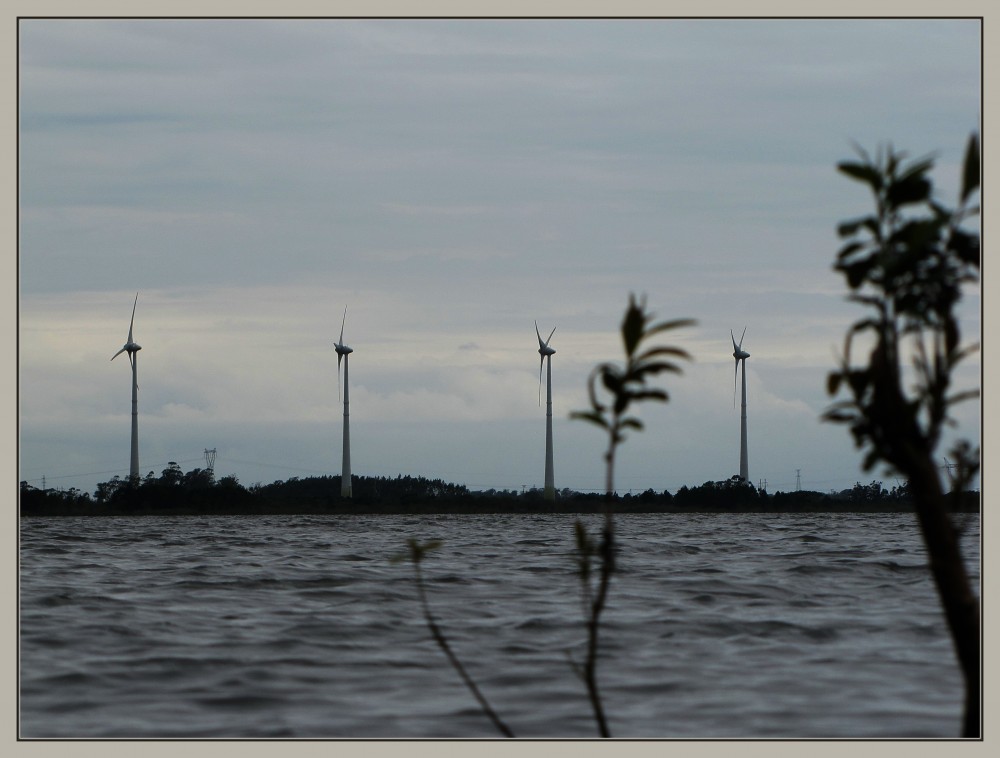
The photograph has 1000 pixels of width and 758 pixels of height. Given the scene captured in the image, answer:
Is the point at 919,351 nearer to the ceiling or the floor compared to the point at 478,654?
nearer to the ceiling

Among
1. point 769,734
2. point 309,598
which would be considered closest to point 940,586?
point 769,734

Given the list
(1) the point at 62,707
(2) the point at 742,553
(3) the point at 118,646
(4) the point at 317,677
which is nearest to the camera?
(1) the point at 62,707

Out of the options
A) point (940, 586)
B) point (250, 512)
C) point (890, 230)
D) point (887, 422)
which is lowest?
point (250, 512)

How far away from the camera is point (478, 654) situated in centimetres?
1789

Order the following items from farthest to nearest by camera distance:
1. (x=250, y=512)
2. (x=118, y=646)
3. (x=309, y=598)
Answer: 1. (x=250, y=512)
2. (x=309, y=598)
3. (x=118, y=646)

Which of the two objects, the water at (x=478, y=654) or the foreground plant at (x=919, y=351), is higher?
the foreground plant at (x=919, y=351)

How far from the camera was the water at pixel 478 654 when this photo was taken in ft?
43.2

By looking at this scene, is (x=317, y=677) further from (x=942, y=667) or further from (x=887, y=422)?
(x=887, y=422)

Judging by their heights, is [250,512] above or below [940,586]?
below

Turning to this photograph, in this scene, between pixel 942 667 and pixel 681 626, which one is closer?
pixel 942 667

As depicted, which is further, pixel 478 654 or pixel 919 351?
pixel 478 654

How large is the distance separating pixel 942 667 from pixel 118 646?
11.0 meters

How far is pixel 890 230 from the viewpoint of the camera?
6379 mm

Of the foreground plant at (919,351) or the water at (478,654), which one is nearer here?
the foreground plant at (919,351)
